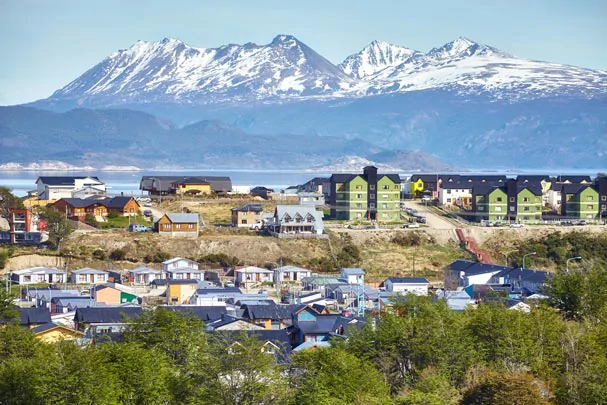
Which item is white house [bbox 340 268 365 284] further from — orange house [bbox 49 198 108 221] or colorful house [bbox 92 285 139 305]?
orange house [bbox 49 198 108 221]

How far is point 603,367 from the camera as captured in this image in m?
17.1

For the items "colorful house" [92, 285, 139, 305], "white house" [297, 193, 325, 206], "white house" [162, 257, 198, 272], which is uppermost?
"white house" [297, 193, 325, 206]

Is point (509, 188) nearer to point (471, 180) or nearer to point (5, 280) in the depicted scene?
point (471, 180)

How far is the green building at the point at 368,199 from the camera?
1800 inches

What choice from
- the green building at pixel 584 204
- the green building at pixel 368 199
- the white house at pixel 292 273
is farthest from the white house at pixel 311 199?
the white house at pixel 292 273

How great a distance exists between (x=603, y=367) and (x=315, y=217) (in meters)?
24.2

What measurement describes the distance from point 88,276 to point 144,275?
4.88ft

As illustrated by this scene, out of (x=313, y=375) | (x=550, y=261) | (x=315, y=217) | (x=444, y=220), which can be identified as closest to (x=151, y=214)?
(x=315, y=217)

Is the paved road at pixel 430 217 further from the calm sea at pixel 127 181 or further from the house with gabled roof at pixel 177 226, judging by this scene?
the calm sea at pixel 127 181

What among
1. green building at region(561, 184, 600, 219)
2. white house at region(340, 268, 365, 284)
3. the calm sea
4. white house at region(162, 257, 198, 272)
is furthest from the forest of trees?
the calm sea

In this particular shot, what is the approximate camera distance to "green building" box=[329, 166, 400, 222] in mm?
45719

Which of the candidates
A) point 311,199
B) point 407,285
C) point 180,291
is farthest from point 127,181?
point 180,291

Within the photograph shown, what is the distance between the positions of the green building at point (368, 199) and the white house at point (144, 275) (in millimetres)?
12614

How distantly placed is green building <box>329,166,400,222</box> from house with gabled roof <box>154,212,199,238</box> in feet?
25.1
